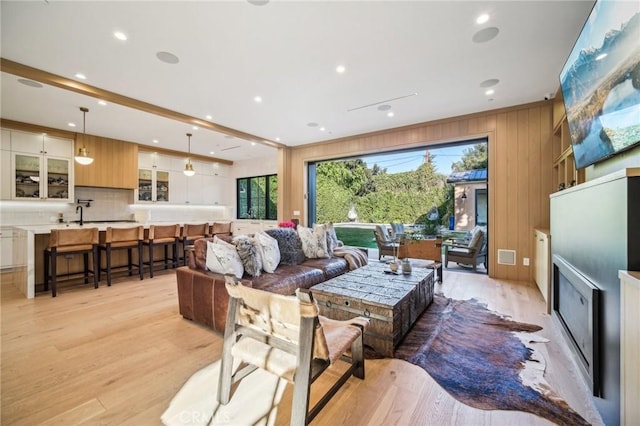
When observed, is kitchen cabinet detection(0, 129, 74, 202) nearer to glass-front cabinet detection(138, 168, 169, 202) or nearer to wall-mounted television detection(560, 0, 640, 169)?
glass-front cabinet detection(138, 168, 169, 202)

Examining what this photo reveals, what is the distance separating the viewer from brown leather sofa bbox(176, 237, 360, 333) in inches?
99.3

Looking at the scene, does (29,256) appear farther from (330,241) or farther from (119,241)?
(330,241)

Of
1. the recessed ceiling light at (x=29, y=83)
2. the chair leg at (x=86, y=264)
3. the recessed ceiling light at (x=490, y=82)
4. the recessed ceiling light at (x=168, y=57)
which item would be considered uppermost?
the recessed ceiling light at (x=490, y=82)

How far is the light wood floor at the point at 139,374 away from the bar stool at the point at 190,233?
6.84ft

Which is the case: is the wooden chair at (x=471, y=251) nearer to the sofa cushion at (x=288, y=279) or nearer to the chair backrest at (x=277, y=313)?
the sofa cushion at (x=288, y=279)

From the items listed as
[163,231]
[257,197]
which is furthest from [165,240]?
[257,197]

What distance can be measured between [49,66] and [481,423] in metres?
5.37

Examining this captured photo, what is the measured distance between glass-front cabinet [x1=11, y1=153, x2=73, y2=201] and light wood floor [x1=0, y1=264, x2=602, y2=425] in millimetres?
3107

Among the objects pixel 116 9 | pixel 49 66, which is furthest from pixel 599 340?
pixel 49 66

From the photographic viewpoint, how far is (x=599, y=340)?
1494 millimetres

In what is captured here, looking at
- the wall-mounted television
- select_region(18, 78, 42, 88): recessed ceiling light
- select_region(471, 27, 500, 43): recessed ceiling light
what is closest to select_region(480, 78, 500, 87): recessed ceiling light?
select_region(471, 27, 500, 43): recessed ceiling light

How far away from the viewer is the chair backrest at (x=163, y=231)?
15.7 feet

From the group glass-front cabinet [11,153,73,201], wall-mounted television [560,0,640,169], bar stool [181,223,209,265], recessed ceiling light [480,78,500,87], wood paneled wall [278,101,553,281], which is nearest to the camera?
wall-mounted television [560,0,640,169]

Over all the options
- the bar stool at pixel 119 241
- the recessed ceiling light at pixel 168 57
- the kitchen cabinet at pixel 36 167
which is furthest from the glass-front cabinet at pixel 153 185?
the recessed ceiling light at pixel 168 57
